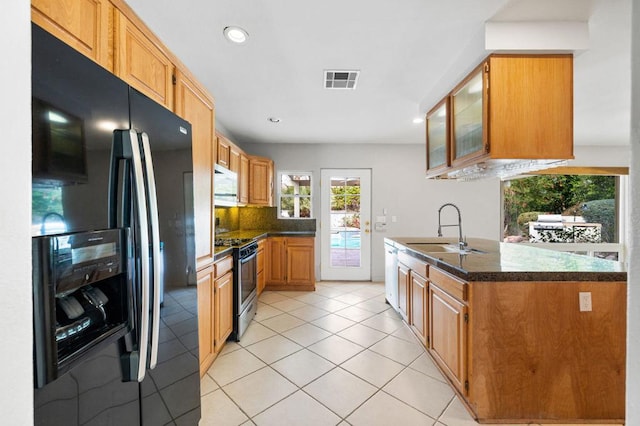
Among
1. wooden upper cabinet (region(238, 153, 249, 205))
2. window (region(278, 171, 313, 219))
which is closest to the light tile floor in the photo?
wooden upper cabinet (region(238, 153, 249, 205))

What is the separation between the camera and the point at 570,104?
1954 mm

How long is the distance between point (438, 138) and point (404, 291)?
1662mm

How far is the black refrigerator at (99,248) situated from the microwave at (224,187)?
1.66m

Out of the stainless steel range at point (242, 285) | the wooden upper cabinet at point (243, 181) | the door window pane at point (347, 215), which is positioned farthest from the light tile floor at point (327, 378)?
the door window pane at point (347, 215)

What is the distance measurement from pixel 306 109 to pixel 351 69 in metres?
1.04

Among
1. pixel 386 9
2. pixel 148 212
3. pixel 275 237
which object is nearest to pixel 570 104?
pixel 386 9

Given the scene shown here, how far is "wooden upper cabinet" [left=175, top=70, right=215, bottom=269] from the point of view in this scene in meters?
1.69

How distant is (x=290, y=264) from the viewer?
4402 millimetres

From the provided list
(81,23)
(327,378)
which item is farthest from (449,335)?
(81,23)

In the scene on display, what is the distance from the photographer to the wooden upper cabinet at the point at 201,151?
5.55 ft

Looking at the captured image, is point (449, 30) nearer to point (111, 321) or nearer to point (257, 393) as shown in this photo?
point (111, 321)

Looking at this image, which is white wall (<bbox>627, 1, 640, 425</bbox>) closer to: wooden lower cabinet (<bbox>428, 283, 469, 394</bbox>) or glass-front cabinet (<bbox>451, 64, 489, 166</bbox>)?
wooden lower cabinet (<bbox>428, 283, 469, 394</bbox>)

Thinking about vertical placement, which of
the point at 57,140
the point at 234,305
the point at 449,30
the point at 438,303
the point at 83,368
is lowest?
the point at 234,305

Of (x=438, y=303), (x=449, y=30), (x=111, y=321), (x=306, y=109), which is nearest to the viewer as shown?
(x=111, y=321)
